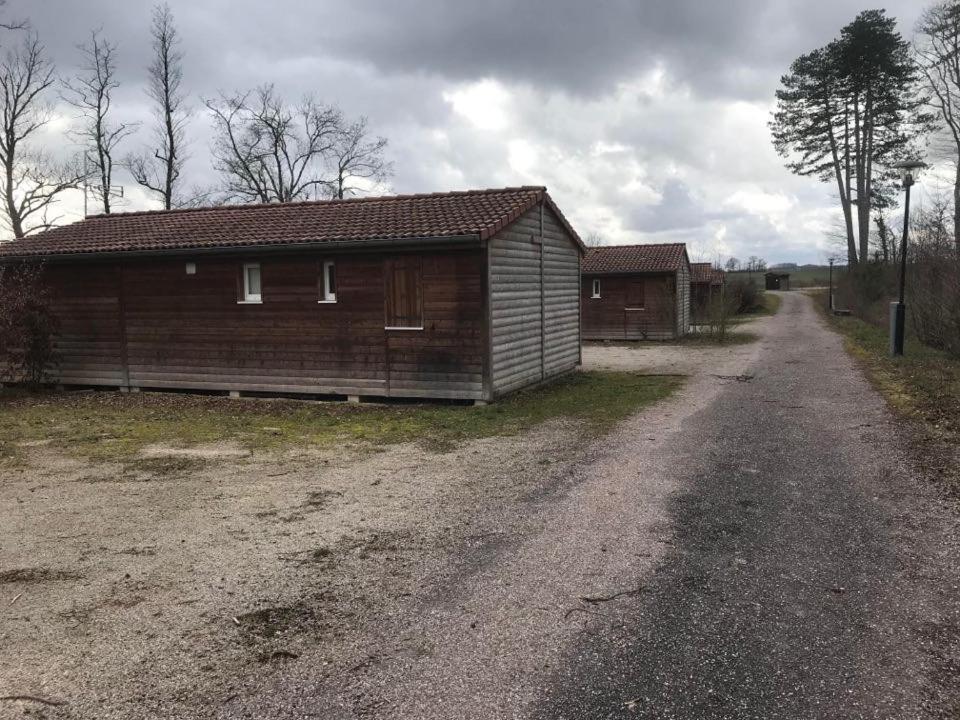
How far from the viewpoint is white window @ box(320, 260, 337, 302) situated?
43.7 feet

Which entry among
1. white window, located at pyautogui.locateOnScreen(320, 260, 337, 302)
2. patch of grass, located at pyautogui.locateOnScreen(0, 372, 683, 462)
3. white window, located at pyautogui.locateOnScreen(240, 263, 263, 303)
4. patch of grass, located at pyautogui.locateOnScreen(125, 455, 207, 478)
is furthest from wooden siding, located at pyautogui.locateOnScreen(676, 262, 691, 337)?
patch of grass, located at pyautogui.locateOnScreen(125, 455, 207, 478)

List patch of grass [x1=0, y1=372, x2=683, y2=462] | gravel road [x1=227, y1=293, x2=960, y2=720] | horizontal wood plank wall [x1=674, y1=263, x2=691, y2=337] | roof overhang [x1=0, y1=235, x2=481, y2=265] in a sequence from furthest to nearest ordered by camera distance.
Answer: horizontal wood plank wall [x1=674, y1=263, x2=691, y2=337], roof overhang [x1=0, y1=235, x2=481, y2=265], patch of grass [x1=0, y1=372, x2=683, y2=462], gravel road [x1=227, y1=293, x2=960, y2=720]

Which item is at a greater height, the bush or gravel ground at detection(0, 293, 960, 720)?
the bush

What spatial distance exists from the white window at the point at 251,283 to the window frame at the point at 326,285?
1382 millimetres

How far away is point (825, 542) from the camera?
5375mm

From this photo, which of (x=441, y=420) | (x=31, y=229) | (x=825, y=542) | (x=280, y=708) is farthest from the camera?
(x=31, y=229)

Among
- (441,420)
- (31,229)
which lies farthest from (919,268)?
(31,229)

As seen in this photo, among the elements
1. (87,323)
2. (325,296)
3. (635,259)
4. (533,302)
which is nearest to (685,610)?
(325,296)

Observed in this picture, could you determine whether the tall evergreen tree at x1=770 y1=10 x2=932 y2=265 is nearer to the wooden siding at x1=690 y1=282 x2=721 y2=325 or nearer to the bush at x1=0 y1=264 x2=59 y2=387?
the wooden siding at x1=690 y1=282 x2=721 y2=325

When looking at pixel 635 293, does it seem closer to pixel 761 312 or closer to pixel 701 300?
pixel 701 300

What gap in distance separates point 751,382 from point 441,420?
7.13 meters

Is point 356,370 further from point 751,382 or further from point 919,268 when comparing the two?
point 919,268

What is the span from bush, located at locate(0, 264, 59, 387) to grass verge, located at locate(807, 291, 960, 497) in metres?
15.1

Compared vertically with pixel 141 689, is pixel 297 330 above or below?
above
